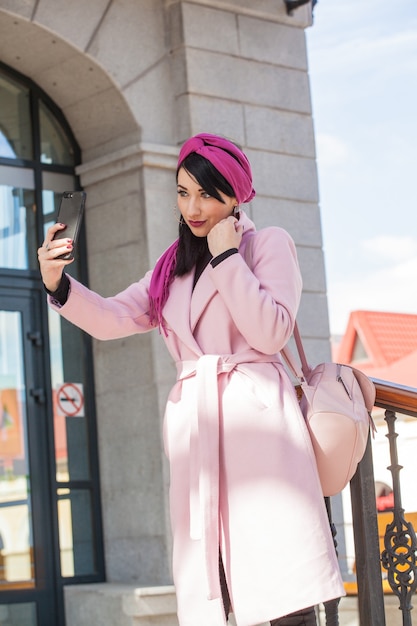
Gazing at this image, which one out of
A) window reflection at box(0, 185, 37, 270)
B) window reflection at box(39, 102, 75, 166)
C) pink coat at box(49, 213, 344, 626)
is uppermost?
window reflection at box(39, 102, 75, 166)

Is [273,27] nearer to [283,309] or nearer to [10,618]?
[10,618]

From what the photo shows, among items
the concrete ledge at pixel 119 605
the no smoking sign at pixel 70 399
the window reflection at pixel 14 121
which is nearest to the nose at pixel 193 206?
the concrete ledge at pixel 119 605

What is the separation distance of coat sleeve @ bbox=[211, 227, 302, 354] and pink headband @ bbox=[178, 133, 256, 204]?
7.3 inches

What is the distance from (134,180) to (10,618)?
288 cm

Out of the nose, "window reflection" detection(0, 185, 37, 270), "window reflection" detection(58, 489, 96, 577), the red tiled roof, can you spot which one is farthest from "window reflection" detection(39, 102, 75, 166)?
the red tiled roof

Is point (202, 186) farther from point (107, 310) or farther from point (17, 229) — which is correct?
point (17, 229)

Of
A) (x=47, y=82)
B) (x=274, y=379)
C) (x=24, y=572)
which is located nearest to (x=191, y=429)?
(x=274, y=379)

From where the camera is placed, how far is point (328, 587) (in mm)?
2898

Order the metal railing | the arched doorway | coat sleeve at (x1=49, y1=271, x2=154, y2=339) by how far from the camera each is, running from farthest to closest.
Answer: the arched doorway → the metal railing → coat sleeve at (x1=49, y1=271, x2=154, y2=339)

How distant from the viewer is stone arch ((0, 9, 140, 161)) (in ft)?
23.5

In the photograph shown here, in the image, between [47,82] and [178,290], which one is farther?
[47,82]

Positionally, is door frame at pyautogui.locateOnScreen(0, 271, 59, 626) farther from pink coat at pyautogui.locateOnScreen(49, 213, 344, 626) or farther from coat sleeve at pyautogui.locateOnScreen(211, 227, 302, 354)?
coat sleeve at pyautogui.locateOnScreen(211, 227, 302, 354)

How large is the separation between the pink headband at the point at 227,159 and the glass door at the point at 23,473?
4.23 metres

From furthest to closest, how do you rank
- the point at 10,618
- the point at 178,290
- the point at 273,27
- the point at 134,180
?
the point at 273,27 < the point at 134,180 < the point at 10,618 < the point at 178,290
